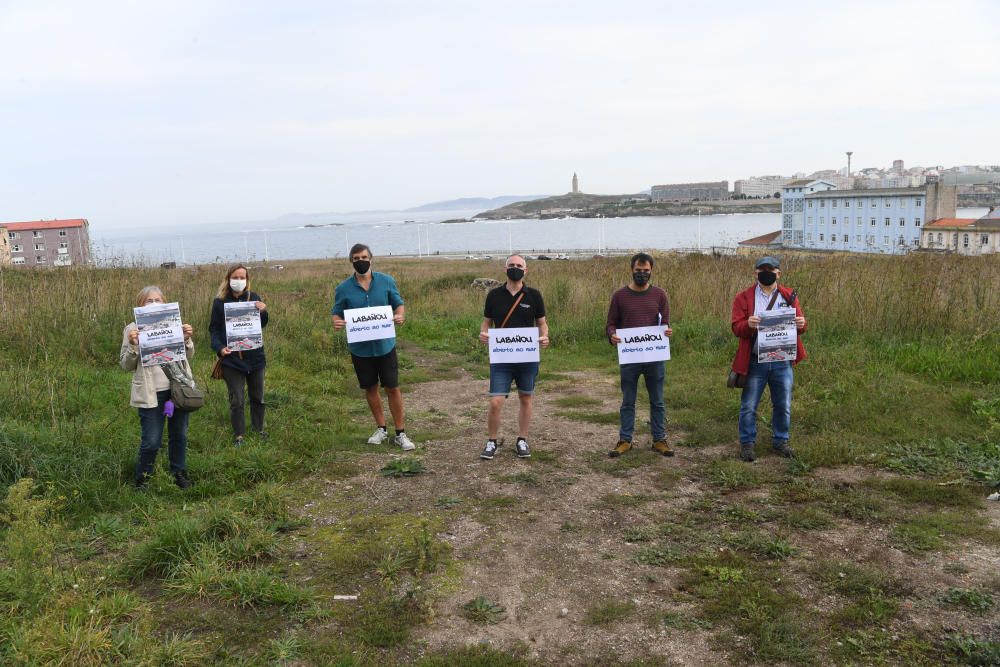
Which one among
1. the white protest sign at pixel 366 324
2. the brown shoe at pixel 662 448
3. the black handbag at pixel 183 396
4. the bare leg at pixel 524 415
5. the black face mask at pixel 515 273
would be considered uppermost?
the black face mask at pixel 515 273

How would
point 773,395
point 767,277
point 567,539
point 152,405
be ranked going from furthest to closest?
point 773,395
point 767,277
point 152,405
point 567,539

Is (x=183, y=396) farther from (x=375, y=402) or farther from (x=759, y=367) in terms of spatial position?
(x=759, y=367)

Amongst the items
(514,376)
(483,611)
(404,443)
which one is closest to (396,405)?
(404,443)

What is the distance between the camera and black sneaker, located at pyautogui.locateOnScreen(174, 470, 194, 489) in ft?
19.8

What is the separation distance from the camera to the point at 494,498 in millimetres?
5895

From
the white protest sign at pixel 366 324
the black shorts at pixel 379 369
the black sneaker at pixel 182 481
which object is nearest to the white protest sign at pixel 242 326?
the white protest sign at pixel 366 324

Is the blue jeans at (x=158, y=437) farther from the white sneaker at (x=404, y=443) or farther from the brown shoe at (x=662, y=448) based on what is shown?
the brown shoe at (x=662, y=448)

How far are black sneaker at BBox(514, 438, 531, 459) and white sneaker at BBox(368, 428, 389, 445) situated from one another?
1495 mm

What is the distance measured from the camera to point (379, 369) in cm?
725

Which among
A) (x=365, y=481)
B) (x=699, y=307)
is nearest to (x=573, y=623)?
(x=365, y=481)

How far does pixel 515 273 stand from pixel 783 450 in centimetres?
308

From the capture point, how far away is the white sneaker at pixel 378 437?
7.41 meters

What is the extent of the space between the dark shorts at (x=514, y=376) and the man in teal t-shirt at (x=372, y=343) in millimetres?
1006

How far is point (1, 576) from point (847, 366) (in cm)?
901
